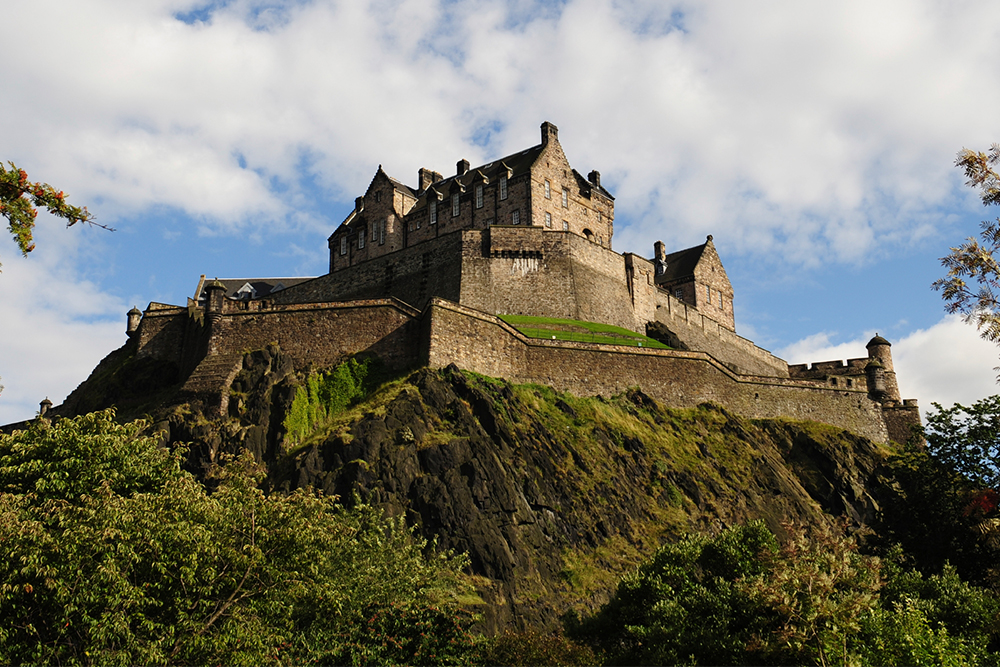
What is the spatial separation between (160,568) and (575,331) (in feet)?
115

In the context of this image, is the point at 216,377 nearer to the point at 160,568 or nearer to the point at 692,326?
the point at 160,568

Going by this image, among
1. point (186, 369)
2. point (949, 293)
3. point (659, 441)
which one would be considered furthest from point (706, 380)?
point (949, 293)

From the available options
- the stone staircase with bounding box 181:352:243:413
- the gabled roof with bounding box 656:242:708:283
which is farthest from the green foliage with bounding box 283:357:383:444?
the gabled roof with bounding box 656:242:708:283

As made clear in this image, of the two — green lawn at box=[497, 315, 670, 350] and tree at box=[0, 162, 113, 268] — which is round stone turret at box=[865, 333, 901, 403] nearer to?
green lawn at box=[497, 315, 670, 350]

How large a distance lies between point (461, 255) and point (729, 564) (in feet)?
106

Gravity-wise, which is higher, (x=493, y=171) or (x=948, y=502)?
(x=493, y=171)

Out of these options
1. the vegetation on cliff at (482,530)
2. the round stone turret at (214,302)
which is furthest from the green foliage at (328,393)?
the round stone turret at (214,302)

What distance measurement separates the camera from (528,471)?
38.7 m

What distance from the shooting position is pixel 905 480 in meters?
38.7

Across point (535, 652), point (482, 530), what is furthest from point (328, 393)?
point (535, 652)

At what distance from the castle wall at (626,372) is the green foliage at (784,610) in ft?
59.2

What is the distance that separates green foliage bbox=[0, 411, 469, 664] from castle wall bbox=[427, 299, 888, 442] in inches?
722

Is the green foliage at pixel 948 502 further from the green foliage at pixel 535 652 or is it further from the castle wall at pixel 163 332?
the castle wall at pixel 163 332

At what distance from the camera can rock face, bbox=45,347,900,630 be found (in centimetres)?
3472
